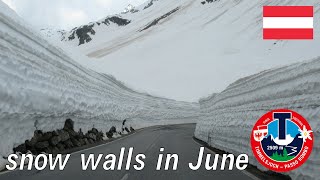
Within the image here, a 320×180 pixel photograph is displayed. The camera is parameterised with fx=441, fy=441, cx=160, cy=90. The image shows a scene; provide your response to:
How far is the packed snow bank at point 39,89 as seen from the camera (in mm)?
13461

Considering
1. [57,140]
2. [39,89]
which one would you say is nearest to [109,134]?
[57,140]

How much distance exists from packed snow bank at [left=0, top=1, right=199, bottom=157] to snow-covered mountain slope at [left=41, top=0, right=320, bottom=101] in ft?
89.1

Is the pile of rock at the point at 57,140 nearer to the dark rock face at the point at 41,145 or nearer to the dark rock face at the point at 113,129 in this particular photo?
the dark rock face at the point at 41,145

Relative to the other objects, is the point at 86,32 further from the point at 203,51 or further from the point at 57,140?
the point at 57,140

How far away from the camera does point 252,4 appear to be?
4432 inches

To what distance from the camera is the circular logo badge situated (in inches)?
322

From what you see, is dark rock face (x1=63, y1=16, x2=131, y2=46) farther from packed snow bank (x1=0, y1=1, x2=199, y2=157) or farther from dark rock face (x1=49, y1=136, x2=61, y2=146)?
dark rock face (x1=49, y1=136, x2=61, y2=146)

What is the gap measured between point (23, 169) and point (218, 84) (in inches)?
2313

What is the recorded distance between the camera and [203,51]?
301ft

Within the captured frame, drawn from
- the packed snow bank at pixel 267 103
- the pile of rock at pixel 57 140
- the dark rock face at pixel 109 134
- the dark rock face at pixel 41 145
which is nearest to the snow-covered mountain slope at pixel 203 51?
the dark rock face at pixel 109 134

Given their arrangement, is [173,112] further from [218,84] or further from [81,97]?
[81,97]

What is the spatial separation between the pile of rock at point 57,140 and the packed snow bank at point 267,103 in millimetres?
6074

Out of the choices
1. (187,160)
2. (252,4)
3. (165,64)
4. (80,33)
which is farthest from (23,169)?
(80,33)

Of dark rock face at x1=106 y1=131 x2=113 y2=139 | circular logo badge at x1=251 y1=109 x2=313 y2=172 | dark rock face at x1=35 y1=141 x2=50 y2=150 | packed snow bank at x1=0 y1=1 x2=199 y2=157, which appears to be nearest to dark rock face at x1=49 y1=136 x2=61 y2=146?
packed snow bank at x1=0 y1=1 x2=199 y2=157
